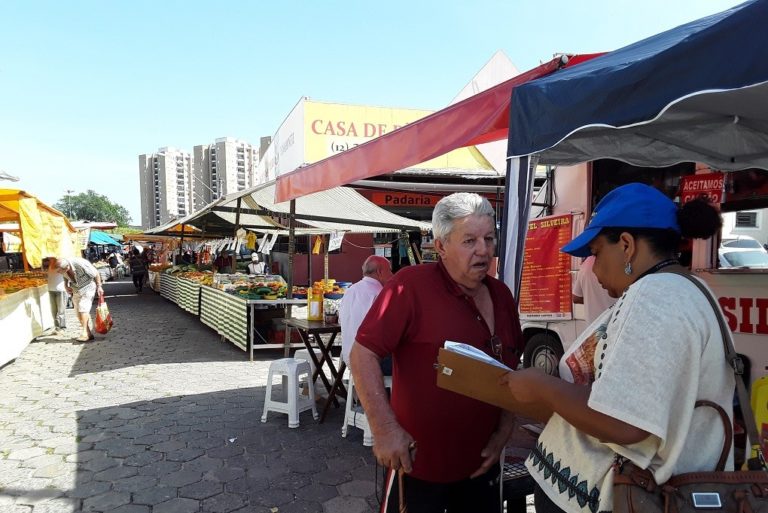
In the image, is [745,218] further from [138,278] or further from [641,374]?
[138,278]

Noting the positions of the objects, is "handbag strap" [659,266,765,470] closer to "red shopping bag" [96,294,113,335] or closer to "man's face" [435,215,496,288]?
"man's face" [435,215,496,288]

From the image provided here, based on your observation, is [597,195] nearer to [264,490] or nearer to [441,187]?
[264,490]

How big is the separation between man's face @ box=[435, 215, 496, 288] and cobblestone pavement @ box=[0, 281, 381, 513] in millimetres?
2247

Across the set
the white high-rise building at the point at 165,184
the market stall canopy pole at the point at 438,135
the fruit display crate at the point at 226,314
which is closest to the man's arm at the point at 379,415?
the market stall canopy pole at the point at 438,135

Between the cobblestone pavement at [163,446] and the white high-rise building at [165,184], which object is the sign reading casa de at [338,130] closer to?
the cobblestone pavement at [163,446]

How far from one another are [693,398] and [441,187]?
39.5 feet

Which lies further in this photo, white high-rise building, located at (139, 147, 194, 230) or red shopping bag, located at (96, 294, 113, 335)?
white high-rise building, located at (139, 147, 194, 230)

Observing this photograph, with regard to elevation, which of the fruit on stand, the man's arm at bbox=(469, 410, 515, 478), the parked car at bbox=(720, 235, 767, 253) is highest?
the parked car at bbox=(720, 235, 767, 253)

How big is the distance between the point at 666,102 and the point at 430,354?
1265 millimetres

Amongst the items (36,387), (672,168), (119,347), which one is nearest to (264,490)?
(36,387)

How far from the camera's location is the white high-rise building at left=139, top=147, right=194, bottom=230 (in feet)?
232

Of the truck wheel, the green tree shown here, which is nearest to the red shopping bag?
the truck wheel

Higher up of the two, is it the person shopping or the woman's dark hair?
the woman's dark hair

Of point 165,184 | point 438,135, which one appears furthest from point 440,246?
point 165,184
